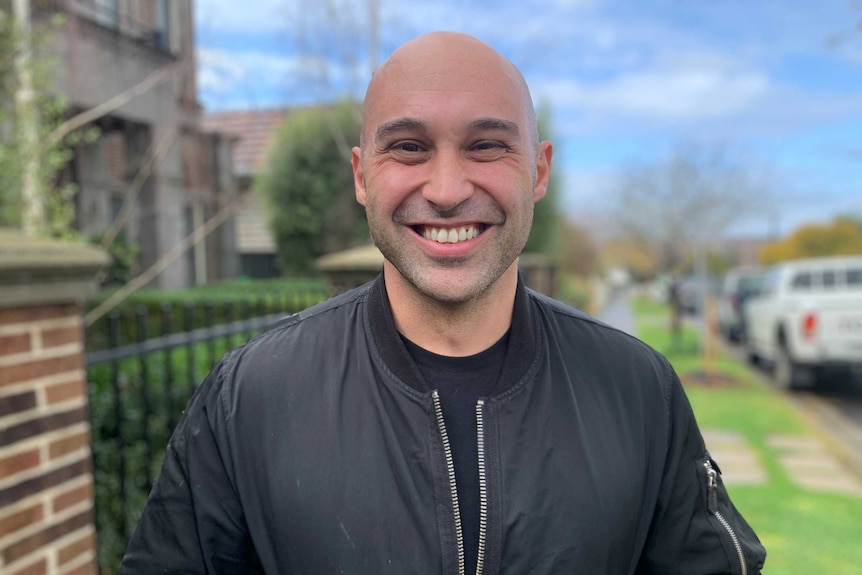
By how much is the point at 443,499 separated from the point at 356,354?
1.23 ft

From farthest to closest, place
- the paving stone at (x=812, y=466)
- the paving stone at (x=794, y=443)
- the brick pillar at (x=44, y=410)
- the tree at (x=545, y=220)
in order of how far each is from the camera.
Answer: the tree at (x=545, y=220) < the paving stone at (x=794, y=443) < the paving stone at (x=812, y=466) < the brick pillar at (x=44, y=410)

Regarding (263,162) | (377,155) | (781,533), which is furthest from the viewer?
(263,162)

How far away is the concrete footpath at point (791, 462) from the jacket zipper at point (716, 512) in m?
3.75

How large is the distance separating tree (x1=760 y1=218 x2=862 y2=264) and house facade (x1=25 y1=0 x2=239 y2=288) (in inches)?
1053

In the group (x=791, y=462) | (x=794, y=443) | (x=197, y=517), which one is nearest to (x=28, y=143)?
(x=197, y=517)

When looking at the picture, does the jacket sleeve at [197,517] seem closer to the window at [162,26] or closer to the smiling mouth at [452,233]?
the smiling mouth at [452,233]

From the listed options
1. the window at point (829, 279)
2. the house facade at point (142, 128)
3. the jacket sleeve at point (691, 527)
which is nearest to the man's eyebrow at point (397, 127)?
the jacket sleeve at point (691, 527)

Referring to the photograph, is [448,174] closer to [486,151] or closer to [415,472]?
[486,151]

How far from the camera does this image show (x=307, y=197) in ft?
41.6

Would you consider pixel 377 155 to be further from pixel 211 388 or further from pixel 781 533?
pixel 781 533

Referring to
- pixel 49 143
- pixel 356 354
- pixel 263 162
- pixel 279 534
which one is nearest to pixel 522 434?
pixel 356 354

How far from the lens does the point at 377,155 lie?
1505 mm

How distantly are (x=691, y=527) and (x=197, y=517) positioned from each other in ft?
3.47

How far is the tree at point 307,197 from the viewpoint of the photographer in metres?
12.0
